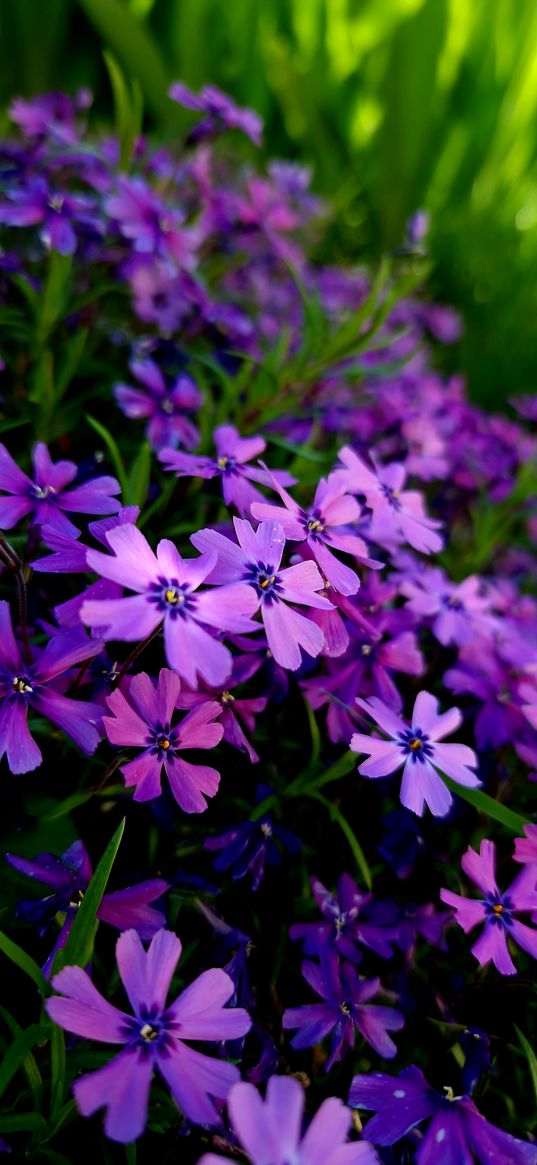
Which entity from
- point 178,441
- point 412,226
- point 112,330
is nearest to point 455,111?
point 412,226

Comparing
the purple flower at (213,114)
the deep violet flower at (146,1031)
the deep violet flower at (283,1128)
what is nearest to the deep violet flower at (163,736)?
the deep violet flower at (146,1031)

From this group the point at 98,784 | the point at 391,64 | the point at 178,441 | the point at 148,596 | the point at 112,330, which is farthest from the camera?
the point at 391,64

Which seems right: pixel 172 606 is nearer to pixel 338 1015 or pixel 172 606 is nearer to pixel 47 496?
pixel 47 496

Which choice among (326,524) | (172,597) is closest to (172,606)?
(172,597)

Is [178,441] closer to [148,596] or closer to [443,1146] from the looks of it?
[148,596]

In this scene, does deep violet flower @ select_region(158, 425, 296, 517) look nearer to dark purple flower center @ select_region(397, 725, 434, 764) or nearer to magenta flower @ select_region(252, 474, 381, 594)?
magenta flower @ select_region(252, 474, 381, 594)

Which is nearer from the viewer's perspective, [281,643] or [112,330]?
[281,643]

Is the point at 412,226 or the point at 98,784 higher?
the point at 412,226
